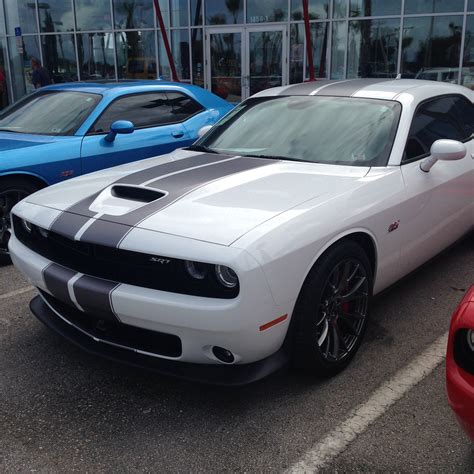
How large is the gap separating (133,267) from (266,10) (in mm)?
13440

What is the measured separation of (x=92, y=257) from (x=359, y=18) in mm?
12768

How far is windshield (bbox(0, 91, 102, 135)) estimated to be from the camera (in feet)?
18.4

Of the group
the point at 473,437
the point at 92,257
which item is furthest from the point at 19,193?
the point at 473,437

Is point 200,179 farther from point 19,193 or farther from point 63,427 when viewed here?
point 19,193

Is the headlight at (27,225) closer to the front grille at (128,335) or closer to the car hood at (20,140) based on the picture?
the front grille at (128,335)

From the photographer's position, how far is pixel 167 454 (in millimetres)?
2568

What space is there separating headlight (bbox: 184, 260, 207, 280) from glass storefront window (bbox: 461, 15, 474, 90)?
1210cm

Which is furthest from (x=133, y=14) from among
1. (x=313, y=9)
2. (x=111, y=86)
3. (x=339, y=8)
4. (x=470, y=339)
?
(x=470, y=339)

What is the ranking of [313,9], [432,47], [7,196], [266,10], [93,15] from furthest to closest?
[93,15], [266,10], [313,9], [432,47], [7,196]

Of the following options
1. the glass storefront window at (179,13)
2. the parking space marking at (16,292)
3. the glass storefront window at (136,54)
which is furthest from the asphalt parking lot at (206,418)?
the glass storefront window at (136,54)

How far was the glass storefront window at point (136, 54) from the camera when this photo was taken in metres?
16.3

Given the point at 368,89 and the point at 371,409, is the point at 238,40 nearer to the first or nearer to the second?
→ the point at 368,89

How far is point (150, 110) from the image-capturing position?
20.5 feet

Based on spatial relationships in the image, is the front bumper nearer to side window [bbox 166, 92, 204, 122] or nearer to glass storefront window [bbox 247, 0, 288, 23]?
side window [bbox 166, 92, 204, 122]
